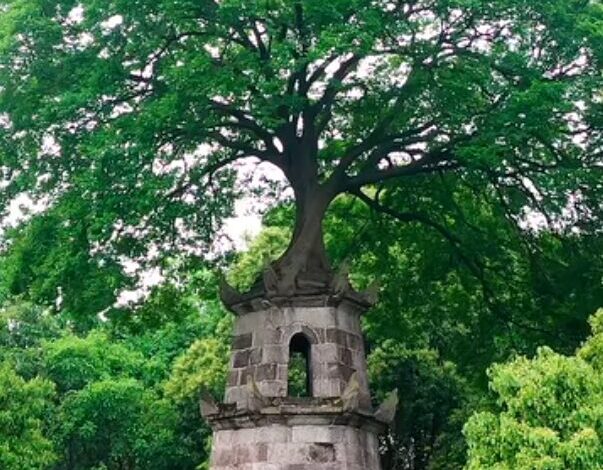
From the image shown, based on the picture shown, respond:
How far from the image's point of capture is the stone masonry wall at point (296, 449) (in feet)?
42.7

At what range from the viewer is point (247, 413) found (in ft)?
43.7

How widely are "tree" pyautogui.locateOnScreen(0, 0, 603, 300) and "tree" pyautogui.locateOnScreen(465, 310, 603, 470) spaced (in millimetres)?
5686

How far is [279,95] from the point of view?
13.8 m

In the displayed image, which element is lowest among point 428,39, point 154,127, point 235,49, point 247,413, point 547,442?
point 547,442

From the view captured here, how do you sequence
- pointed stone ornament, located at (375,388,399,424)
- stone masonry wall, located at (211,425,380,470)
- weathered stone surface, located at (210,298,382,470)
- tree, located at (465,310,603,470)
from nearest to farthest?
tree, located at (465,310,603,470) < stone masonry wall, located at (211,425,380,470) < weathered stone surface, located at (210,298,382,470) < pointed stone ornament, located at (375,388,399,424)

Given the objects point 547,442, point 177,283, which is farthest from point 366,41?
point 177,283

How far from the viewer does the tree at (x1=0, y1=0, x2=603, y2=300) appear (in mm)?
13492

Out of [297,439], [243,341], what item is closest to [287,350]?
[243,341]

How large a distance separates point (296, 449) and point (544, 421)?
5170 millimetres

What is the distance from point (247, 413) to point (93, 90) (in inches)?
218

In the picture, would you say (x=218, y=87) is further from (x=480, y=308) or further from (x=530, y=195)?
(x=480, y=308)

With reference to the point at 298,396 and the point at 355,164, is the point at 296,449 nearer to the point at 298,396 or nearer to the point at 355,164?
the point at 298,396

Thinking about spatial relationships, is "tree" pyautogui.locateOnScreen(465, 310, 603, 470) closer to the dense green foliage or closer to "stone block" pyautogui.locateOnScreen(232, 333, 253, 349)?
the dense green foliage

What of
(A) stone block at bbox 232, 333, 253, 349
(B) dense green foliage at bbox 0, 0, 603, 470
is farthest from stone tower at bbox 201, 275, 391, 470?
(B) dense green foliage at bbox 0, 0, 603, 470
